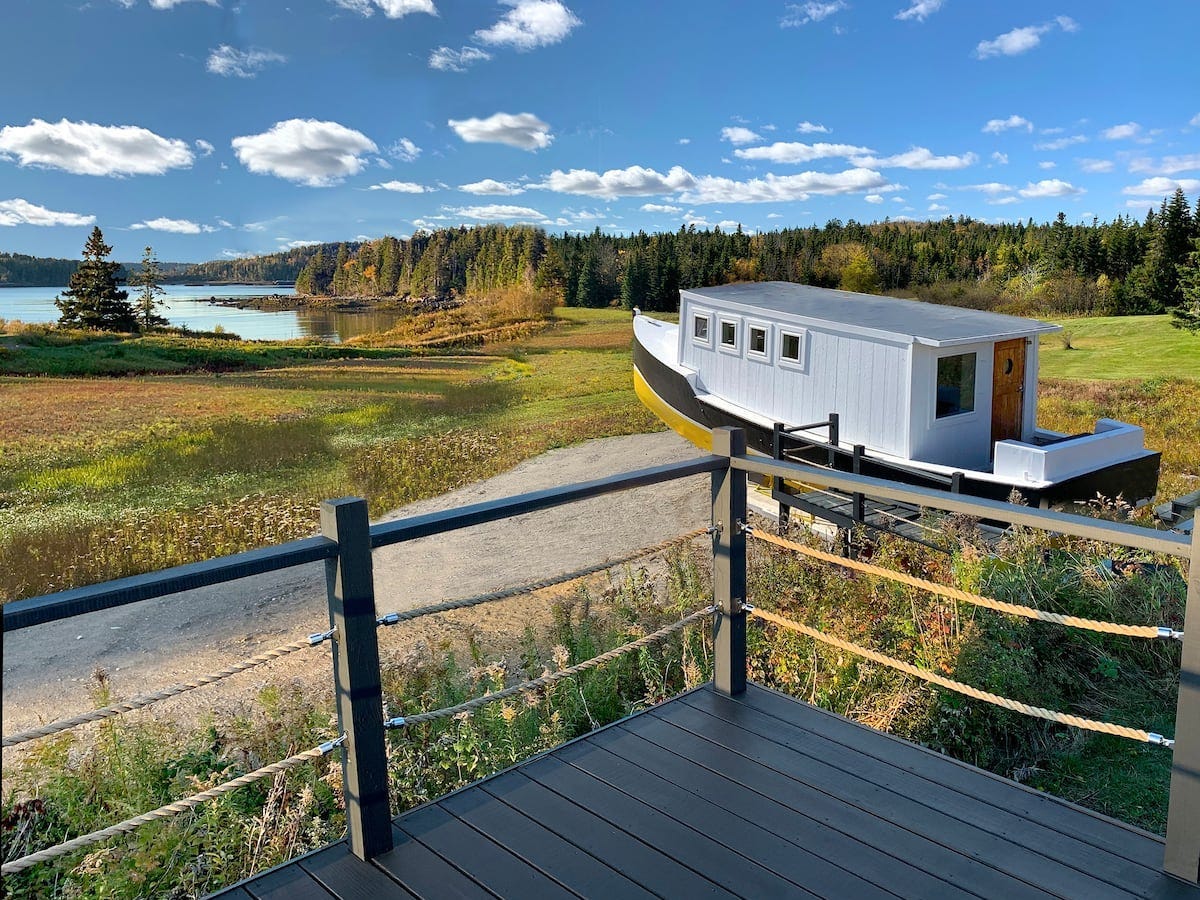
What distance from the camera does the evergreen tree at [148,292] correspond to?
47.6 feet

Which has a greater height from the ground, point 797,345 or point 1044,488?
point 797,345

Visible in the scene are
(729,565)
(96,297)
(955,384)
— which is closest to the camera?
(729,565)

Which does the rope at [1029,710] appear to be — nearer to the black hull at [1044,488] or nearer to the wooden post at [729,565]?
the wooden post at [729,565]

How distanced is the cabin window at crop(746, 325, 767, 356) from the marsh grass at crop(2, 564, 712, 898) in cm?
543

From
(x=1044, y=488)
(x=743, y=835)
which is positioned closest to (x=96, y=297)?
(x=1044, y=488)

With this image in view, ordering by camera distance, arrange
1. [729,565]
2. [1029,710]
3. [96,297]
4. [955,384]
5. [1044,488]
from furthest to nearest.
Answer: [96,297]
[955,384]
[1044,488]
[729,565]
[1029,710]

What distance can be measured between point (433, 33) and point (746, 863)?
67.7ft

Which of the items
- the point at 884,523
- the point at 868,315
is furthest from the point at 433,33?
the point at 884,523

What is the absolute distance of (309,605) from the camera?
9.57m

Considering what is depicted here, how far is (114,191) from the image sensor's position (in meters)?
15.8

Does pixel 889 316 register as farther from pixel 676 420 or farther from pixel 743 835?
pixel 743 835

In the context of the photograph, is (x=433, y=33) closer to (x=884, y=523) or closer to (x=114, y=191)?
(x=114, y=191)

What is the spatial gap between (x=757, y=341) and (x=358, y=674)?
26.9 ft

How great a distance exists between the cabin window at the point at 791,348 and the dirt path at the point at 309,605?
2858 millimetres
